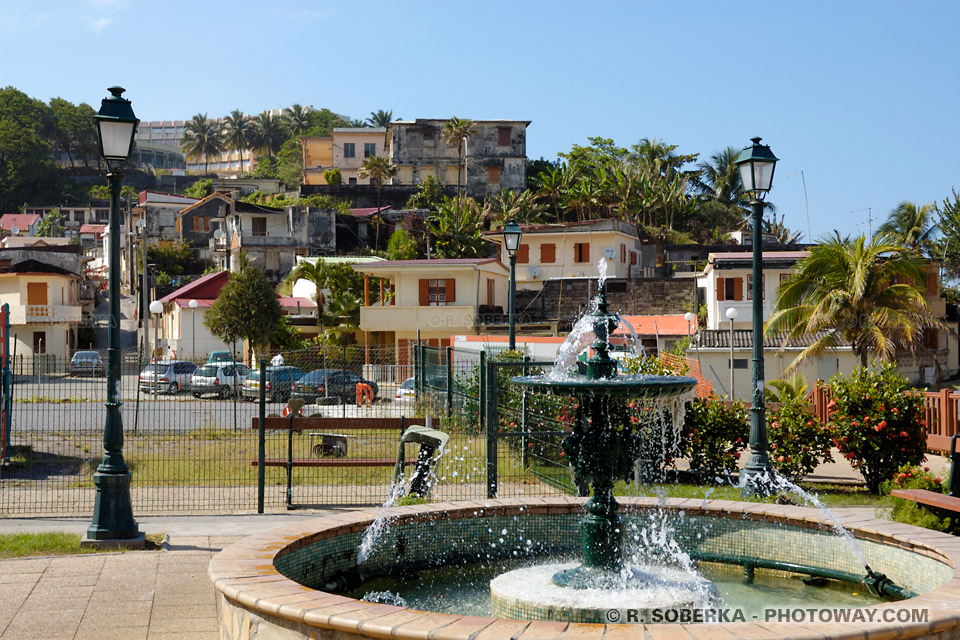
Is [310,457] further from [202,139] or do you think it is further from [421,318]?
[202,139]

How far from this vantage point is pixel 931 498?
972 cm

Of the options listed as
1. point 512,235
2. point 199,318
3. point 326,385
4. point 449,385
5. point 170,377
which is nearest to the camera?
point 449,385

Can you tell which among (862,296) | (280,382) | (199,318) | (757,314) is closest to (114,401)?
(757,314)

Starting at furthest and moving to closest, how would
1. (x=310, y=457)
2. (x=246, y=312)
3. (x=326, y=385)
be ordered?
(x=246, y=312) < (x=326, y=385) < (x=310, y=457)

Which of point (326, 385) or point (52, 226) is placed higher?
point (52, 226)

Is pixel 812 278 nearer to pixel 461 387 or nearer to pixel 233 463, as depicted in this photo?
pixel 461 387

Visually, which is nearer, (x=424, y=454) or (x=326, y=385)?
(x=424, y=454)

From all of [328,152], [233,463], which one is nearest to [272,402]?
[233,463]

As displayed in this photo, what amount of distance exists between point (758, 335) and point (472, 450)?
5.42m

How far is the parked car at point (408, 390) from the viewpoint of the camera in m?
21.6

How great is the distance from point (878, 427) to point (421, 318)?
3359cm

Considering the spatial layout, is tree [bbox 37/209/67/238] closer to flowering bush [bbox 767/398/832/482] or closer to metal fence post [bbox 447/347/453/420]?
metal fence post [bbox 447/347/453/420]

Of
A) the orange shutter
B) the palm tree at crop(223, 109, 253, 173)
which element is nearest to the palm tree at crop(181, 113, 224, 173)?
the palm tree at crop(223, 109, 253, 173)

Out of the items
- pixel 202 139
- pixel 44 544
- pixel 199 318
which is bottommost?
pixel 44 544
